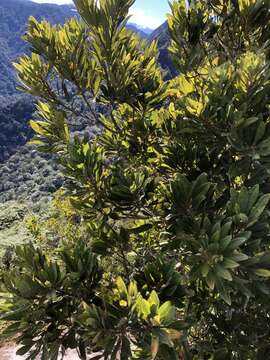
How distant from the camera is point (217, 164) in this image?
2.63 metres

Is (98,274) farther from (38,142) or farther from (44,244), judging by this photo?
(44,244)

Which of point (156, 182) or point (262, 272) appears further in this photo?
point (156, 182)

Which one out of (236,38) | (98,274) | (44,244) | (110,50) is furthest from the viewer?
(44,244)

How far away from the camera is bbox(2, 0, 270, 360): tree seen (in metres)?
1.90

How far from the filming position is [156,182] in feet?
8.83

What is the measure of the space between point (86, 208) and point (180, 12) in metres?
1.46

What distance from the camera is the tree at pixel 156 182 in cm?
190

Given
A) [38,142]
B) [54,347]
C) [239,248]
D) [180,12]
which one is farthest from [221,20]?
[54,347]

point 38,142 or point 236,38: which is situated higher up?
point 236,38

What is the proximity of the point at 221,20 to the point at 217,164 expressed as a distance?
117 centimetres

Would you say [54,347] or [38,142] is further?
[38,142]

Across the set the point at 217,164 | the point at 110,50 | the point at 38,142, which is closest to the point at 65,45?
the point at 110,50

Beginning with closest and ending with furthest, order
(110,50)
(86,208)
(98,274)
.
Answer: (98,274) < (110,50) < (86,208)

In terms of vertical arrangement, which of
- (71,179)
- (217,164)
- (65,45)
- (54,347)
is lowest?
(54,347)
